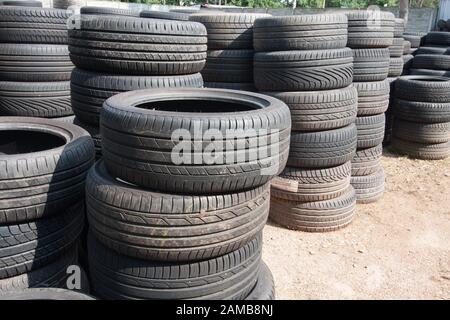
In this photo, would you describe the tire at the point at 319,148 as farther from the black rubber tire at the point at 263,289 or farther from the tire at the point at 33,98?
the tire at the point at 33,98

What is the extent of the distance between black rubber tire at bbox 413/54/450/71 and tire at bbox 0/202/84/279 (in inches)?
341

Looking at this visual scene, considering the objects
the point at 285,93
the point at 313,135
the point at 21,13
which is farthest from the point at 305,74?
the point at 21,13

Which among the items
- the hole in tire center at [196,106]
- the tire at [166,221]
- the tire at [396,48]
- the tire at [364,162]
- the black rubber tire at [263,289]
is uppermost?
the tire at [396,48]

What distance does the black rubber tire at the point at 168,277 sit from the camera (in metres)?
2.67

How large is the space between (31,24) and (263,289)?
3793mm

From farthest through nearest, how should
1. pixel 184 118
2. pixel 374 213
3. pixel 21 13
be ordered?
pixel 374 213 → pixel 21 13 → pixel 184 118

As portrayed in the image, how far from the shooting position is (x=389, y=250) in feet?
15.1

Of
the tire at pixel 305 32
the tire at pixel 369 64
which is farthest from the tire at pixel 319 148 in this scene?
the tire at pixel 369 64

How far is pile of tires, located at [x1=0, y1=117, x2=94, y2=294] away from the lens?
271cm

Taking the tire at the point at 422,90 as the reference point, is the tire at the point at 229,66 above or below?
above

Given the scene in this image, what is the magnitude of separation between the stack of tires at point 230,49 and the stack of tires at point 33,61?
175 centimetres

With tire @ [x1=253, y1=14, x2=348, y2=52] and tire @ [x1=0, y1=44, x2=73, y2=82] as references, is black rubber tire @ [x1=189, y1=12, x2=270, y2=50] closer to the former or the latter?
tire @ [x1=253, y1=14, x2=348, y2=52]

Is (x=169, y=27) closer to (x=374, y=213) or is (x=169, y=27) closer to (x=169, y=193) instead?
(x=169, y=193)

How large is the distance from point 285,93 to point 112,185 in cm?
267
